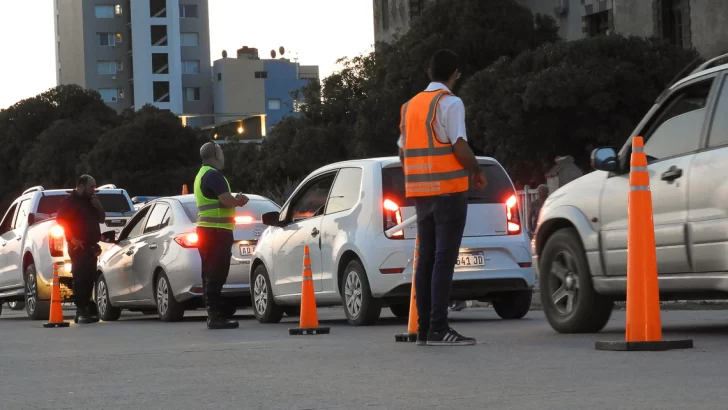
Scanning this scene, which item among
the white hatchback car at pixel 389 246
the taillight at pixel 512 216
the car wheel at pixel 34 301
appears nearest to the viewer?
the white hatchback car at pixel 389 246

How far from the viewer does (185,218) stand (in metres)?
18.3

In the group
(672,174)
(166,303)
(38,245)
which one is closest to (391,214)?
(672,174)

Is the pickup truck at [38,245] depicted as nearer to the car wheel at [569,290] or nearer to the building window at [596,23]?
the car wheel at [569,290]

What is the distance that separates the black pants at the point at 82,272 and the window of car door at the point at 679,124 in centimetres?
1037

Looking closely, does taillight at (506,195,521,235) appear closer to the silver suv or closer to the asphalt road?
the asphalt road

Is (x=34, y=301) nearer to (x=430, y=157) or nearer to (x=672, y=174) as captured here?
(x=430, y=157)

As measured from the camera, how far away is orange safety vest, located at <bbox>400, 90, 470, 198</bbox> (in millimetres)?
10164

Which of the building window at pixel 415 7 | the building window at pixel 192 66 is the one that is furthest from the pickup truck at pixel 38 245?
the building window at pixel 192 66

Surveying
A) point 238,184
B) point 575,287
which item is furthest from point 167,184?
point 575,287

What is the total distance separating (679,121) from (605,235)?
3.22 feet

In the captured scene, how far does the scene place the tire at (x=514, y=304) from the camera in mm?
14823

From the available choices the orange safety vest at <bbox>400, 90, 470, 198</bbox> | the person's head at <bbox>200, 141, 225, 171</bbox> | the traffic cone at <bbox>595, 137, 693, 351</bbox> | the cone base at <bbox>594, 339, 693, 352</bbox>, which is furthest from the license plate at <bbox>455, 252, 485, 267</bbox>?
the traffic cone at <bbox>595, 137, 693, 351</bbox>

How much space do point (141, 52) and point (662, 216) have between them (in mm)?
144048

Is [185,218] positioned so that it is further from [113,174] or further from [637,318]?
[113,174]
